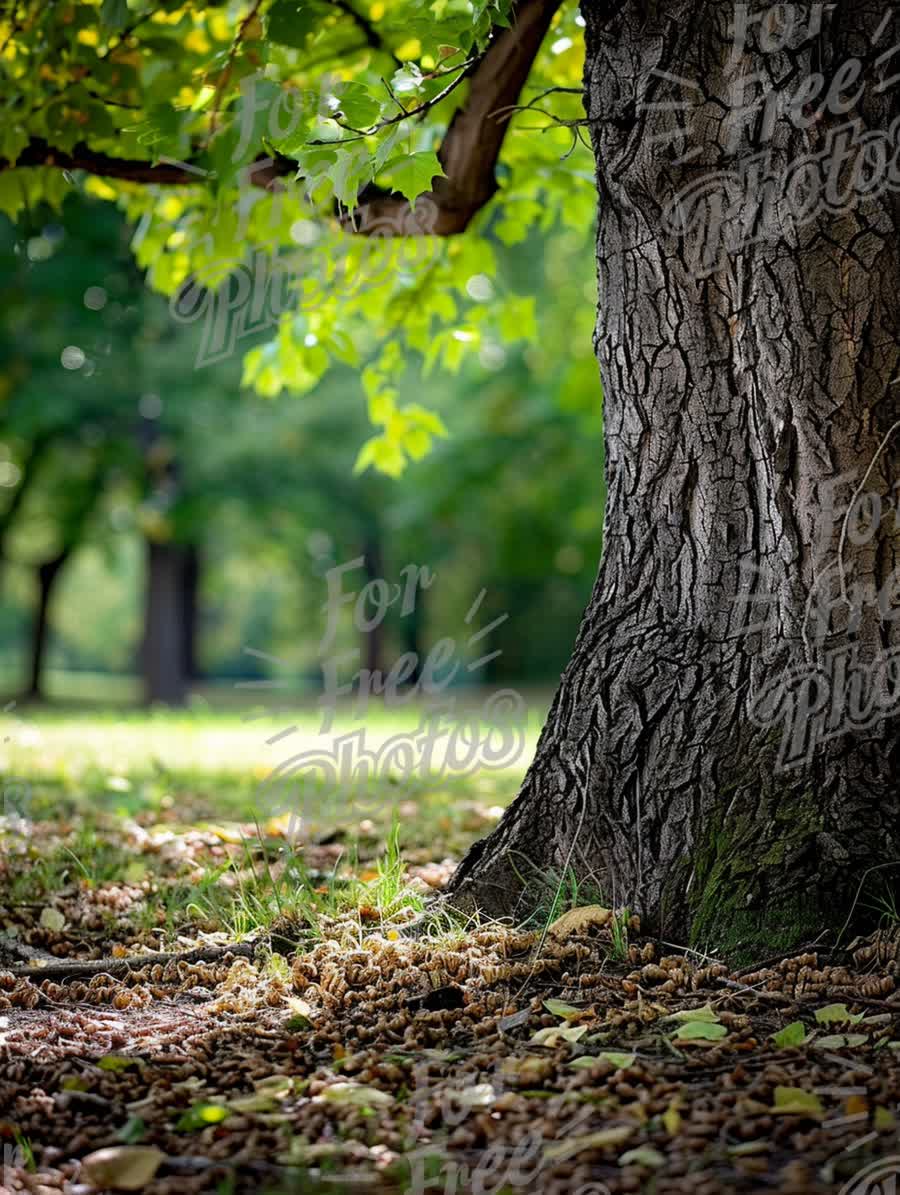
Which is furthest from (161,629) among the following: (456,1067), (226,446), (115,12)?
(456,1067)

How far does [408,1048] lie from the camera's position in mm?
2482

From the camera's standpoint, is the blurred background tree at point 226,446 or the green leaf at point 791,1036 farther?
the blurred background tree at point 226,446

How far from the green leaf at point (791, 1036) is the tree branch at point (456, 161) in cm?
263

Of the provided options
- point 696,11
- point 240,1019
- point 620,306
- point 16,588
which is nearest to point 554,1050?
point 240,1019

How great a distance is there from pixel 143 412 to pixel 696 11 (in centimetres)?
1162

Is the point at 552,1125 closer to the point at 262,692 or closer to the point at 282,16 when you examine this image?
the point at 282,16

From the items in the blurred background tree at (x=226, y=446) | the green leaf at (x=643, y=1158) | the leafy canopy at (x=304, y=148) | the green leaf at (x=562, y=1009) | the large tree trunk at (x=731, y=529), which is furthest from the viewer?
the blurred background tree at (x=226, y=446)

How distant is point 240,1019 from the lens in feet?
9.00

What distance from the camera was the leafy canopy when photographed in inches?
123

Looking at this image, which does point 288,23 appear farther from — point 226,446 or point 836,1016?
point 226,446

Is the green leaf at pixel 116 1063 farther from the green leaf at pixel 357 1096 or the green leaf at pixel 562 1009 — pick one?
the green leaf at pixel 562 1009

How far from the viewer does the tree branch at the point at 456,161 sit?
373 cm

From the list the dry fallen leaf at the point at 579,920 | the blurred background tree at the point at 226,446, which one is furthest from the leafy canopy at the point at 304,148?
the blurred background tree at the point at 226,446

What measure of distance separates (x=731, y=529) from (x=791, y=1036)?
4.17ft
